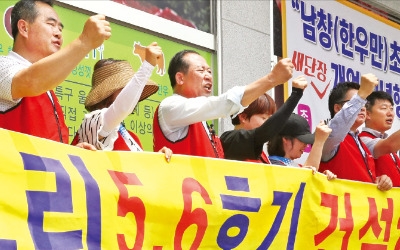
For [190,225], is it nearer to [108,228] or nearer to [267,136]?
[108,228]

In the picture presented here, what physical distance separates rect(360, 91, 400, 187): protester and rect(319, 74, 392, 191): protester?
17cm

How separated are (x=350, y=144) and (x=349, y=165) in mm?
156

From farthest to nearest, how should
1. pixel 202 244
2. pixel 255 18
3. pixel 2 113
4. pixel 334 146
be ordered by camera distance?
1. pixel 255 18
2. pixel 334 146
3. pixel 202 244
4. pixel 2 113

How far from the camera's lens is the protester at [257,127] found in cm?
452

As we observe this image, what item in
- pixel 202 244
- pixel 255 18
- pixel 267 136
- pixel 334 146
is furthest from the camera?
pixel 255 18

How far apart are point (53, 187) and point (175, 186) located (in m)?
0.67

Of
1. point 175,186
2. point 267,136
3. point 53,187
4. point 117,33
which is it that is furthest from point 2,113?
point 117,33

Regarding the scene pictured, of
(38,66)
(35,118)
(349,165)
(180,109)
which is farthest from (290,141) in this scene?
(38,66)

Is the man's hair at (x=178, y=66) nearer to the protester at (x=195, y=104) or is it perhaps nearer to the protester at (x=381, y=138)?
the protester at (x=195, y=104)

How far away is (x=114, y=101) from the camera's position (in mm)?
3984

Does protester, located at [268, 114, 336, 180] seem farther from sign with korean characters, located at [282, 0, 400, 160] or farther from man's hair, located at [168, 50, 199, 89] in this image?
sign with korean characters, located at [282, 0, 400, 160]

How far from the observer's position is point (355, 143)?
553cm

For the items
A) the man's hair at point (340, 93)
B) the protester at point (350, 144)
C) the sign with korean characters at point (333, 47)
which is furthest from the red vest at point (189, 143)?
the sign with korean characters at point (333, 47)

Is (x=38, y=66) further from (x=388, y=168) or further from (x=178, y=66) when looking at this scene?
(x=388, y=168)
